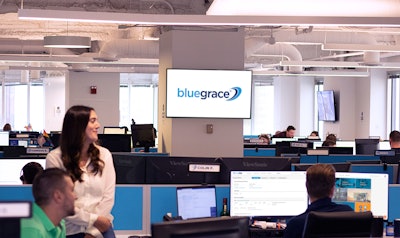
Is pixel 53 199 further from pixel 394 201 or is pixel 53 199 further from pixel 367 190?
pixel 394 201

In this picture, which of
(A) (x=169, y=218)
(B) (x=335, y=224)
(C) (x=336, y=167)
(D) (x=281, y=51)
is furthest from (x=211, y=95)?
(B) (x=335, y=224)

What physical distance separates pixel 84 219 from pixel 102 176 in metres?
0.25

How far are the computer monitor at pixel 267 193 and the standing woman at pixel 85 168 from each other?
60.6 inches

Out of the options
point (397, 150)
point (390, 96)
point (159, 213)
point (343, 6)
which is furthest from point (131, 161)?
point (390, 96)

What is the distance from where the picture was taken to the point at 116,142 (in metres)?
9.52

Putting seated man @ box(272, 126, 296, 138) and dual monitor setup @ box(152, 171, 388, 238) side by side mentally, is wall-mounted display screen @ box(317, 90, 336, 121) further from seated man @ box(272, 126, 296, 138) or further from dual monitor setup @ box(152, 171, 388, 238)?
dual monitor setup @ box(152, 171, 388, 238)

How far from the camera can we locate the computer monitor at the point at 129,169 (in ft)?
19.4

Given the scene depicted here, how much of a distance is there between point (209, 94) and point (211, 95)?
0.10ft

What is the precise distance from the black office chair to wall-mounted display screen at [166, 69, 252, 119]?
665 centimetres

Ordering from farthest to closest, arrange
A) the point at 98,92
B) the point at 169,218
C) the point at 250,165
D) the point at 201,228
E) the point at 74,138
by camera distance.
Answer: the point at 98,92, the point at 250,165, the point at 169,218, the point at 74,138, the point at 201,228

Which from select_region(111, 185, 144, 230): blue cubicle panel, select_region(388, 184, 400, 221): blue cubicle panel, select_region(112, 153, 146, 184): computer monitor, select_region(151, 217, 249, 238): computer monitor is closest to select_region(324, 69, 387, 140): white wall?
select_region(388, 184, 400, 221): blue cubicle panel

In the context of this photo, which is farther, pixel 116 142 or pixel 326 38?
pixel 326 38

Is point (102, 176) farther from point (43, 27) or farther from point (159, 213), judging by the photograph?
point (43, 27)

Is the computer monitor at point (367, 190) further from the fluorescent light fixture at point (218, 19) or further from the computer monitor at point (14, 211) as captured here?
the computer monitor at point (14, 211)
